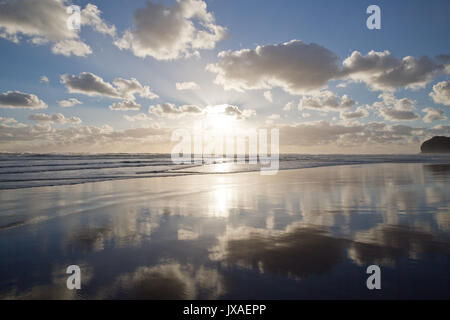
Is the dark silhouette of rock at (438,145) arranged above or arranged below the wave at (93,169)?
above

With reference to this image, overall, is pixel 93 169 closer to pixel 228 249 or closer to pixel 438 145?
pixel 228 249

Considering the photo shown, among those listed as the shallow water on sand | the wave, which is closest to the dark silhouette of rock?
the wave

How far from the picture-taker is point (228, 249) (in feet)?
18.0

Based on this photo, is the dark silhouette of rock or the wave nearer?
the wave

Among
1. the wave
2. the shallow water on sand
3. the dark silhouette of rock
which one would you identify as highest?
the dark silhouette of rock

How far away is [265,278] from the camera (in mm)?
4160

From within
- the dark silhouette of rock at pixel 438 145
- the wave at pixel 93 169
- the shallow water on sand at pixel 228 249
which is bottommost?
the shallow water on sand at pixel 228 249

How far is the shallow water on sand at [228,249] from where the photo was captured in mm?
3869

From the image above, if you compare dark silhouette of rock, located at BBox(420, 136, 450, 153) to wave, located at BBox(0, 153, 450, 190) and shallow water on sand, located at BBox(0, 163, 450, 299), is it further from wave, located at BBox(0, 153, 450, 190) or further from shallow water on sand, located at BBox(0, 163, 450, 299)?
shallow water on sand, located at BBox(0, 163, 450, 299)

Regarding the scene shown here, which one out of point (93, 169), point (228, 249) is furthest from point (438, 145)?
point (228, 249)

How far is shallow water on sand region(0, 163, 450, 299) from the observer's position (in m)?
3.87

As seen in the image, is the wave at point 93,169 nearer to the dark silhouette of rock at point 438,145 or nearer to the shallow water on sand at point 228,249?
the shallow water on sand at point 228,249

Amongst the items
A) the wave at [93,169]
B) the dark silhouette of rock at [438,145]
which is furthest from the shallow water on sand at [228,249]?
the dark silhouette of rock at [438,145]
